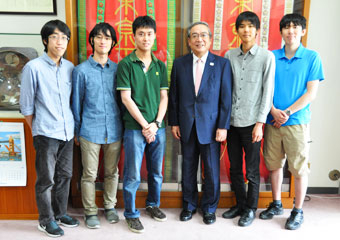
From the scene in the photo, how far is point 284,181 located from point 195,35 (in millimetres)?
1481

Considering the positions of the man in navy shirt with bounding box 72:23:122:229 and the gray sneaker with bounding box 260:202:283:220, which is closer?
the man in navy shirt with bounding box 72:23:122:229

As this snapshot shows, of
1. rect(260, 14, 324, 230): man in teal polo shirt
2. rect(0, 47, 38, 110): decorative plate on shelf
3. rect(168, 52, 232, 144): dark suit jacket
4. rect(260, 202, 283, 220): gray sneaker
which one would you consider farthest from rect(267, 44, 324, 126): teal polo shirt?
rect(0, 47, 38, 110): decorative plate on shelf

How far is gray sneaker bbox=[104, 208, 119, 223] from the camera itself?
225 cm

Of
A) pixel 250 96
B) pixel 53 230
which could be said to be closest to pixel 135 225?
pixel 53 230

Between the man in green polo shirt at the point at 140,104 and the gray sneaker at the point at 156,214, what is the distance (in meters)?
0.17

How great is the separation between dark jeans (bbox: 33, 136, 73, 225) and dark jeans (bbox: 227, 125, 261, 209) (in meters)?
1.23

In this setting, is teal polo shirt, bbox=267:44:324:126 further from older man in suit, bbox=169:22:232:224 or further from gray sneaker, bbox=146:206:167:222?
gray sneaker, bbox=146:206:167:222

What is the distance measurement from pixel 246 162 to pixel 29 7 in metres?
2.12

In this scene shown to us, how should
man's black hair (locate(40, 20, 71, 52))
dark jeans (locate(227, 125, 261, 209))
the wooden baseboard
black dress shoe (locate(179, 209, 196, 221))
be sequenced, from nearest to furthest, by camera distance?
man's black hair (locate(40, 20, 71, 52))
dark jeans (locate(227, 125, 261, 209))
black dress shoe (locate(179, 209, 196, 221))
the wooden baseboard

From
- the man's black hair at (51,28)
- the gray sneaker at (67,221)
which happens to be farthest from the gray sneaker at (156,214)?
the man's black hair at (51,28)

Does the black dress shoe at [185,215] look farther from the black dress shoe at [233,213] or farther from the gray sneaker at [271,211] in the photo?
the gray sneaker at [271,211]

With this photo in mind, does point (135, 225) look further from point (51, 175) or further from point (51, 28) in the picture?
point (51, 28)

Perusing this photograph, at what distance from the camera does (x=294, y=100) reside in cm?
211

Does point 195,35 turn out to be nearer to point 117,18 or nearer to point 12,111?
point 117,18
